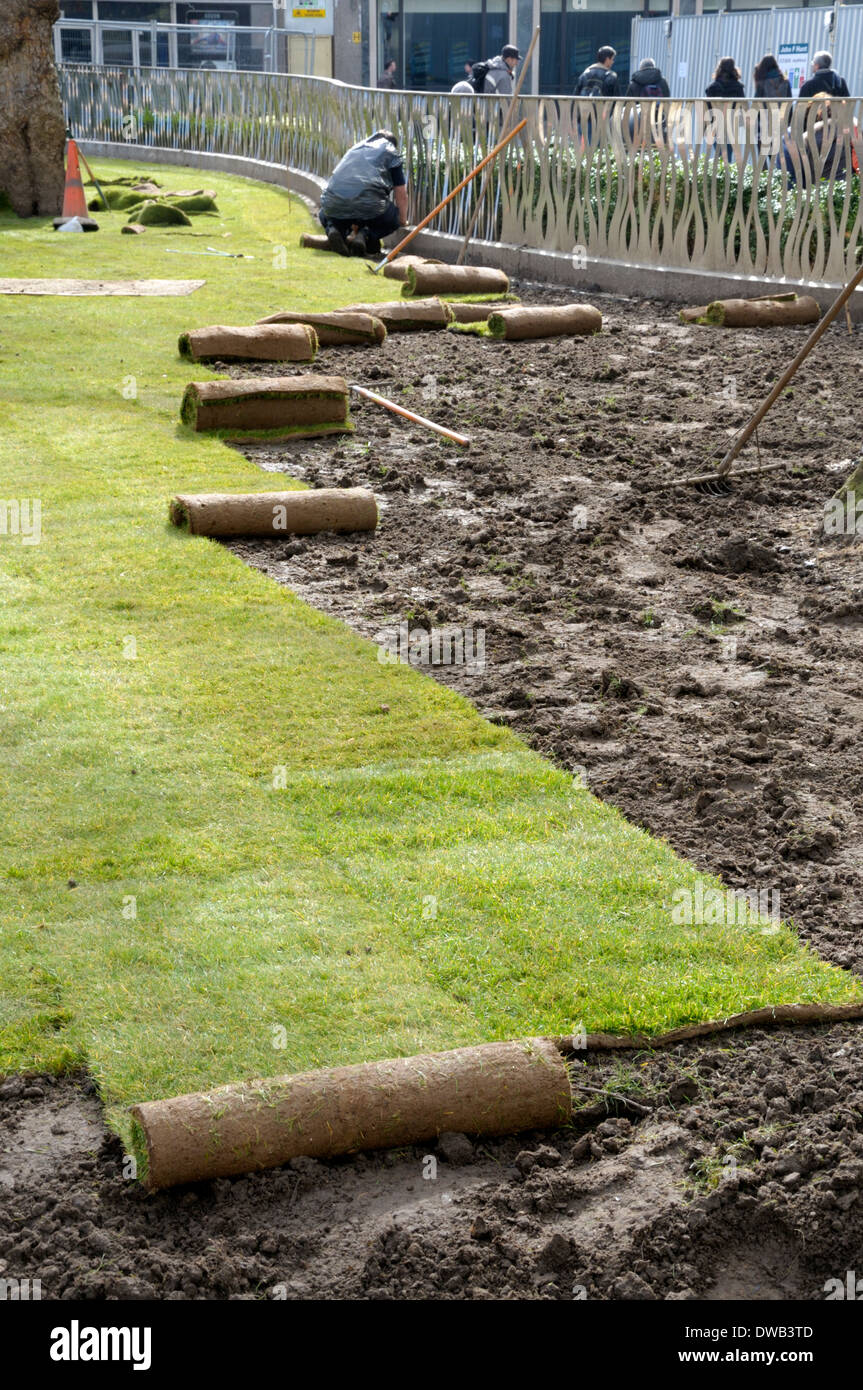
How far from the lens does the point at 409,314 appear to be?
14.6m

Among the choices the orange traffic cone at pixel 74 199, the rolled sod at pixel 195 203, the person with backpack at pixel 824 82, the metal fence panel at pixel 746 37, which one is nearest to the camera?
the person with backpack at pixel 824 82

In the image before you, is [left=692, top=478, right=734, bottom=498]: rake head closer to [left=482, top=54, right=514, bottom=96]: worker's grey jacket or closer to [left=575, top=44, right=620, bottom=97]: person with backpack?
[left=482, top=54, right=514, bottom=96]: worker's grey jacket

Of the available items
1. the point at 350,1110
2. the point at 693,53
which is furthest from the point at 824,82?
the point at 350,1110

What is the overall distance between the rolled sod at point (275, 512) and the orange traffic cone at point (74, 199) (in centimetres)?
1431

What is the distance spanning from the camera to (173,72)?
3244 centimetres

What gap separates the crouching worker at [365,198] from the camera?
1939 cm

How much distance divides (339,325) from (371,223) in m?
6.71

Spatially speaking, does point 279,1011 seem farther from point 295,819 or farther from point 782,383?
point 782,383

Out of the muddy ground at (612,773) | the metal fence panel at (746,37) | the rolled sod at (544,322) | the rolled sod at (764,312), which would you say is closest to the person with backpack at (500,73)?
the rolled sod at (764,312)

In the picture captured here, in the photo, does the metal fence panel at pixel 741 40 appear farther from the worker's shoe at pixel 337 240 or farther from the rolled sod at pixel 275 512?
the rolled sod at pixel 275 512

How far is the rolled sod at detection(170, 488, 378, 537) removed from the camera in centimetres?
875

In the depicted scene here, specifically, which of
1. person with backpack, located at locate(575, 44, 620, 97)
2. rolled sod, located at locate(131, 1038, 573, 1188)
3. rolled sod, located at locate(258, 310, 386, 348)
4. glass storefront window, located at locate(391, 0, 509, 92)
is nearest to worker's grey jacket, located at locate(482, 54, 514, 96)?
person with backpack, located at locate(575, 44, 620, 97)

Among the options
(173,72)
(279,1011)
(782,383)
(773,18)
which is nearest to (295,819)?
(279,1011)

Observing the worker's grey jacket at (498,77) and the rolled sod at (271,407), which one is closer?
the rolled sod at (271,407)
